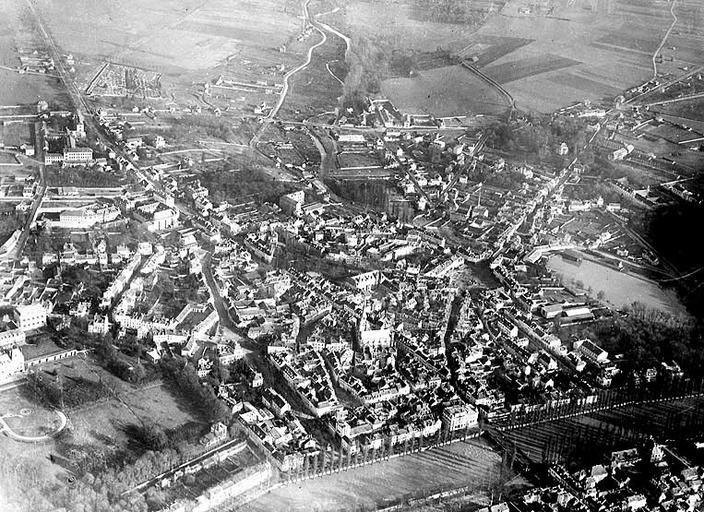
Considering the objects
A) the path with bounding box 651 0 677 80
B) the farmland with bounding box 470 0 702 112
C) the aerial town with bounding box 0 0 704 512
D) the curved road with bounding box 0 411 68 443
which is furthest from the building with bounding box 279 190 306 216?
the path with bounding box 651 0 677 80

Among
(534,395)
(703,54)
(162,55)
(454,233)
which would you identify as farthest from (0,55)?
(703,54)

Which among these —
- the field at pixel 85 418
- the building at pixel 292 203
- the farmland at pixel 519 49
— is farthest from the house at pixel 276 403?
the farmland at pixel 519 49

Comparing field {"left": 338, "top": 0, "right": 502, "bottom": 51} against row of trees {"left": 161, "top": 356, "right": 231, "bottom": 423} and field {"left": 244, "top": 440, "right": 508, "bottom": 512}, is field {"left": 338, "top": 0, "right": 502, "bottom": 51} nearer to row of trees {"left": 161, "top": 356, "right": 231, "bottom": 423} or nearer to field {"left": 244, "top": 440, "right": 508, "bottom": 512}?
row of trees {"left": 161, "top": 356, "right": 231, "bottom": 423}

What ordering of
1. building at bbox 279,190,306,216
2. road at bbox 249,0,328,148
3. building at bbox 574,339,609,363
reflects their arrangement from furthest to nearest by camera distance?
road at bbox 249,0,328,148, building at bbox 279,190,306,216, building at bbox 574,339,609,363

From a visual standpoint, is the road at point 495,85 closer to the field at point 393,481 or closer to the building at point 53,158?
the building at point 53,158

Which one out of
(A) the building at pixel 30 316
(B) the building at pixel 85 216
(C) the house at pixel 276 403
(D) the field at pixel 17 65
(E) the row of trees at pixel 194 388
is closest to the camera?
(E) the row of trees at pixel 194 388

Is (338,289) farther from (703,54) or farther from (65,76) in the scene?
(703,54)
